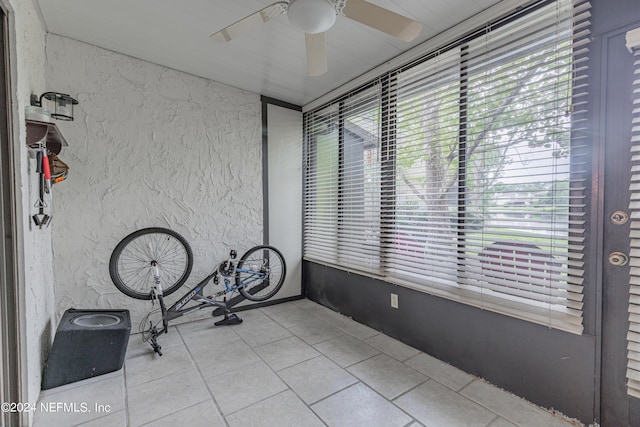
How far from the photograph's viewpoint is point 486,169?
1885 mm

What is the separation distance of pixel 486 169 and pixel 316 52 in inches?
52.6

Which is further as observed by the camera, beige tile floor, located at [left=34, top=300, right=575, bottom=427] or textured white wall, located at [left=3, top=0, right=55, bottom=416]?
beige tile floor, located at [left=34, top=300, right=575, bottom=427]

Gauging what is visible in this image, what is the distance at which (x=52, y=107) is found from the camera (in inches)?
85.7

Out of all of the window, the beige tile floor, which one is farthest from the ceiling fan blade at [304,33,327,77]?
the beige tile floor

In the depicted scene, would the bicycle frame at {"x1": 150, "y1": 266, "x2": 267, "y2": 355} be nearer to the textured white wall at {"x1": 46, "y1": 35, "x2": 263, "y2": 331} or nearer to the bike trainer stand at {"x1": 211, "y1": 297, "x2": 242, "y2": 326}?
the bike trainer stand at {"x1": 211, "y1": 297, "x2": 242, "y2": 326}

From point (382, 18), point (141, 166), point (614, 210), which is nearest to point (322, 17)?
point (382, 18)

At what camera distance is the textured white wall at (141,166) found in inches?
91.6

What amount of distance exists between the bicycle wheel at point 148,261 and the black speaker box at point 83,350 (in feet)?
1.57

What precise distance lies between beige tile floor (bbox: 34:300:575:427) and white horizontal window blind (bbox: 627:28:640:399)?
0.48 m

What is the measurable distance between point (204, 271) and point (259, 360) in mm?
1194

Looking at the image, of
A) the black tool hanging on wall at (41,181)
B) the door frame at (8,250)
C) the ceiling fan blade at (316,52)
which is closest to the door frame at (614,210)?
the ceiling fan blade at (316,52)

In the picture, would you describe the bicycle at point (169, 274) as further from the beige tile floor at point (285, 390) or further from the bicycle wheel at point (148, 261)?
the beige tile floor at point (285, 390)

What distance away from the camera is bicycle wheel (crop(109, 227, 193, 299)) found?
2.53 m

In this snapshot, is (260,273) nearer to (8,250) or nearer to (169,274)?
(169,274)
